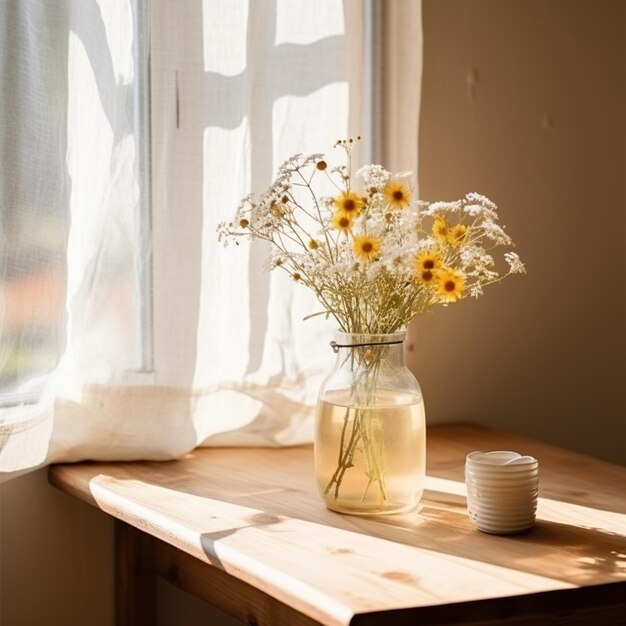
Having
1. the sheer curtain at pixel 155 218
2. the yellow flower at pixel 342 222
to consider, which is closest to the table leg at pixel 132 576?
the sheer curtain at pixel 155 218

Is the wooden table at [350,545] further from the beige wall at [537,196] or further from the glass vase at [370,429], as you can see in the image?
the beige wall at [537,196]

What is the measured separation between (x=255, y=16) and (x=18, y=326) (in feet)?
2.02

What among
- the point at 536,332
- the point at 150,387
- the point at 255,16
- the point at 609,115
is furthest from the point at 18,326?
the point at 609,115

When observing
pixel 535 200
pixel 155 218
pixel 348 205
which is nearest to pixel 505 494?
pixel 348 205

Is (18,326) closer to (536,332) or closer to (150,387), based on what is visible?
(150,387)

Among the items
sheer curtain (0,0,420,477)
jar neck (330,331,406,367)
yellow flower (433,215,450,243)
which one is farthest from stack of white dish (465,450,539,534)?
sheer curtain (0,0,420,477)

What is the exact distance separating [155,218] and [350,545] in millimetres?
646

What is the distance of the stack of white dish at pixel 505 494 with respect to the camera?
1150 mm

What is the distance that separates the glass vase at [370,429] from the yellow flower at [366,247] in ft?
0.35

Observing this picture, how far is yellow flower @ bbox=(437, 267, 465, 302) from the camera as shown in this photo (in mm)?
1151

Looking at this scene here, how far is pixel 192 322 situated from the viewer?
1553mm

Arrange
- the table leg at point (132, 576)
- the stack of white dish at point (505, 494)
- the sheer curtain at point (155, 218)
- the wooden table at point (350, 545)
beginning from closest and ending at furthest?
the wooden table at point (350, 545)
the stack of white dish at point (505, 494)
the sheer curtain at point (155, 218)
the table leg at point (132, 576)

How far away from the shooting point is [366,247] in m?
1.17

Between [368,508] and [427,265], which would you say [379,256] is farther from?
[368,508]
